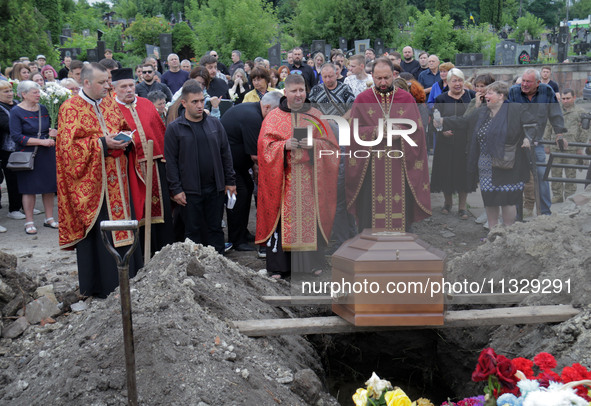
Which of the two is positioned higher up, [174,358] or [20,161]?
[20,161]

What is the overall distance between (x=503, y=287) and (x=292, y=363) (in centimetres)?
198

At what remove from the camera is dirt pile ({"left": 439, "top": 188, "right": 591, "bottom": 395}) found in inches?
164

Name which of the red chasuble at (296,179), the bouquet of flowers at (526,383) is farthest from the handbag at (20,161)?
the bouquet of flowers at (526,383)

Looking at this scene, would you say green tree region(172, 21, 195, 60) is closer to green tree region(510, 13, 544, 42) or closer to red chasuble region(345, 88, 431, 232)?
green tree region(510, 13, 544, 42)

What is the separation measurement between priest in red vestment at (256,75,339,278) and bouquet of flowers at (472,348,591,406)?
11.9ft

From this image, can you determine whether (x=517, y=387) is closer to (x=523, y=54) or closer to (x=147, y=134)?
(x=147, y=134)

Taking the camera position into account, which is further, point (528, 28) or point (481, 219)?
point (528, 28)

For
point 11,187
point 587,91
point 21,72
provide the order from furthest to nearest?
point 587,91 < point 21,72 < point 11,187

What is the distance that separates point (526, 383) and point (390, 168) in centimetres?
377

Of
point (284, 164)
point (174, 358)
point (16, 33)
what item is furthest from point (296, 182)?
point (16, 33)

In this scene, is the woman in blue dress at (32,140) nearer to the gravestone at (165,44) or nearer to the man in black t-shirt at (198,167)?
the man in black t-shirt at (198,167)

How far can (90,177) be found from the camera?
6023 mm

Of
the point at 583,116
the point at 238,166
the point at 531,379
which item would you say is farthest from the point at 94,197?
the point at 583,116

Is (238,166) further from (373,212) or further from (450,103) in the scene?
(450,103)
